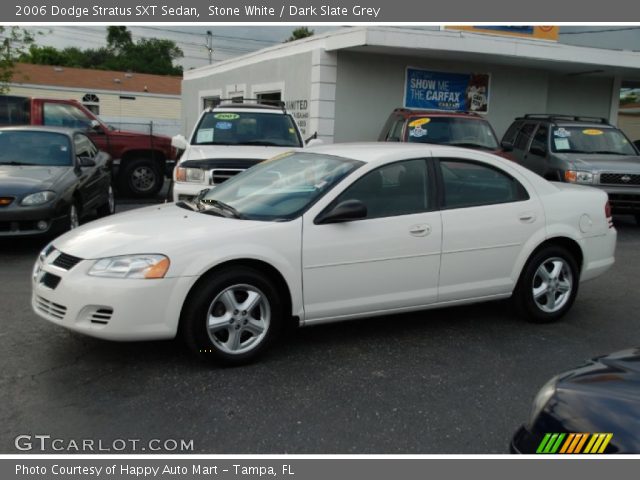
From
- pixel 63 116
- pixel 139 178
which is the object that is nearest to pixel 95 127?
pixel 63 116

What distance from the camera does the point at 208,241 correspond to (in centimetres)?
439

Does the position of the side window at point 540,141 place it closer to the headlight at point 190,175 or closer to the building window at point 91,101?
the headlight at point 190,175

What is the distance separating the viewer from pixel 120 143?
1330 cm

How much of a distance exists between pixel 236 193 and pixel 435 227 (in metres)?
1.59

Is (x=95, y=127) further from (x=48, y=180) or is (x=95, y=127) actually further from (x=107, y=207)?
(x=48, y=180)

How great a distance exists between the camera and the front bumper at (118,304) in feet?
13.7

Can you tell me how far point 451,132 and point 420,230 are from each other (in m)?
6.82

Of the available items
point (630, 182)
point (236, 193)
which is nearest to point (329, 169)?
point (236, 193)

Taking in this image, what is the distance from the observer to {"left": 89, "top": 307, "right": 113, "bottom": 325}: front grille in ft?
13.8

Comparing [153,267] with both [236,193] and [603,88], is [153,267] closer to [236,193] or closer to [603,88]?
[236,193]

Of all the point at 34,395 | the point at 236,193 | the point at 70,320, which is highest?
the point at 236,193

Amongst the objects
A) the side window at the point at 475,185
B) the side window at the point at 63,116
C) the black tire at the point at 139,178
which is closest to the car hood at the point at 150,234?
the side window at the point at 475,185

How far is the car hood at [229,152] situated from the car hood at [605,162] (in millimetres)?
4927

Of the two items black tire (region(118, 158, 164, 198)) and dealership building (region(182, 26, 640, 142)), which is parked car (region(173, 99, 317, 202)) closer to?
black tire (region(118, 158, 164, 198))
